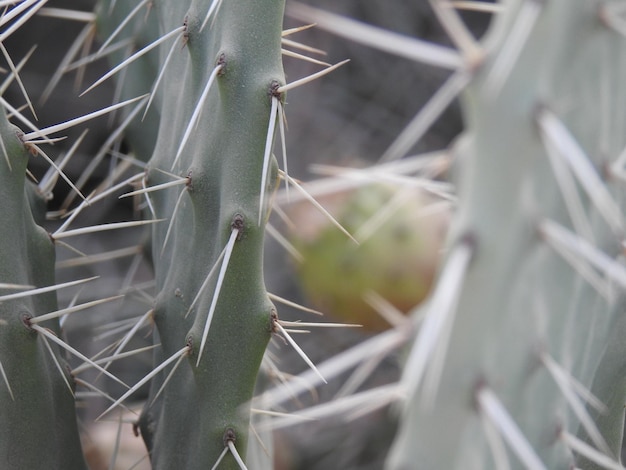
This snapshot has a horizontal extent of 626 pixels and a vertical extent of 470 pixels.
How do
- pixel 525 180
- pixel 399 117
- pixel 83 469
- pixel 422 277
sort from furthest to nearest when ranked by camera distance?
pixel 399 117, pixel 422 277, pixel 83 469, pixel 525 180

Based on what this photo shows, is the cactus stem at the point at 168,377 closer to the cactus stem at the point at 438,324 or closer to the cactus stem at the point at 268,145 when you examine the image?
the cactus stem at the point at 268,145

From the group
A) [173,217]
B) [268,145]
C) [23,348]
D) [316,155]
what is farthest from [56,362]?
[316,155]

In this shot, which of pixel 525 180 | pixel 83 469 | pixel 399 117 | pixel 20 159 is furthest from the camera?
pixel 399 117

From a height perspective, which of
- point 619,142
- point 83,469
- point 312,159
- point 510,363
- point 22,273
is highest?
point 619,142

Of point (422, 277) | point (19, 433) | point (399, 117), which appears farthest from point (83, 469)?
point (399, 117)

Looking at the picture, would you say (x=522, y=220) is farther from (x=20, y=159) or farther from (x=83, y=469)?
→ (x=83, y=469)

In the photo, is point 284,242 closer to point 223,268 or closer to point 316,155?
point 223,268

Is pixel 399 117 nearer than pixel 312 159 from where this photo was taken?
No
